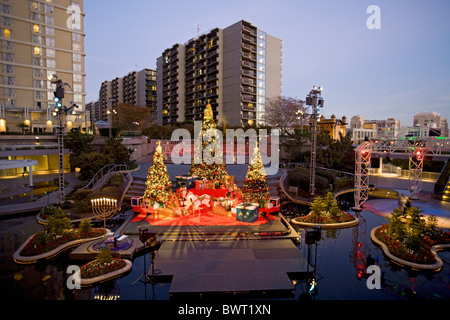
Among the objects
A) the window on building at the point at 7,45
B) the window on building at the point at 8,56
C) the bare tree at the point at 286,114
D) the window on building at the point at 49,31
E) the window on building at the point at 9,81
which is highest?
the window on building at the point at 49,31

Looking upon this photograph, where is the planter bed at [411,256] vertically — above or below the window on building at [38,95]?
below

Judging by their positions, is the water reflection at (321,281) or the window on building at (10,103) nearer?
the water reflection at (321,281)

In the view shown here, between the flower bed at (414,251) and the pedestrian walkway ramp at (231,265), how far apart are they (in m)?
4.00

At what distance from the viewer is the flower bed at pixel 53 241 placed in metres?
10.3

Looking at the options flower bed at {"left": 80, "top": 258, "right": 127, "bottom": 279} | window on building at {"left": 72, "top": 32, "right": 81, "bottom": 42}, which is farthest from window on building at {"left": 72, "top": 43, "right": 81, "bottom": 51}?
flower bed at {"left": 80, "top": 258, "right": 127, "bottom": 279}

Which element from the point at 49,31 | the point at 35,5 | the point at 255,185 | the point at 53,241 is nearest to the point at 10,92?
the point at 49,31

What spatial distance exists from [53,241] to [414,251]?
14800 millimetres

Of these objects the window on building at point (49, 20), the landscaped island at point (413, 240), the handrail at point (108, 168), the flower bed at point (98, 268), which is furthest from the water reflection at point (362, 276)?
the window on building at point (49, 20)

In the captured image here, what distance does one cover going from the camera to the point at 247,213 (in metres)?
13.9

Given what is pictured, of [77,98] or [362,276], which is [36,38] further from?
[362,276]

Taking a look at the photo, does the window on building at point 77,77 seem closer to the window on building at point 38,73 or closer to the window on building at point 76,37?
the window on building at point 38,73

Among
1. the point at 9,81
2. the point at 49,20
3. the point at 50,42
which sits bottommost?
the point at 9,81

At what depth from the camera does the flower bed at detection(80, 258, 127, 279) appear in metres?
8.68
